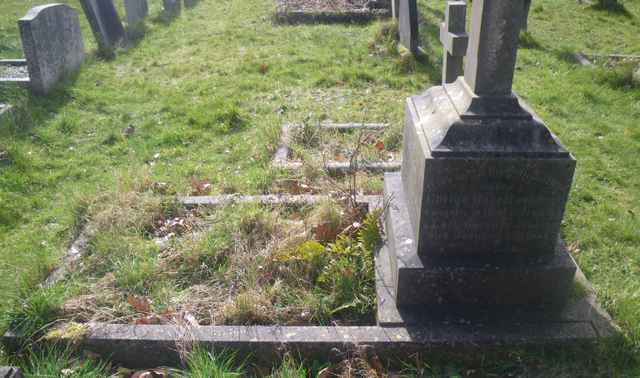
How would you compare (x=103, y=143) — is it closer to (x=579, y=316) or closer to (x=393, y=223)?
(x=393, y=223)

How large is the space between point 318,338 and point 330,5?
977 centimetres

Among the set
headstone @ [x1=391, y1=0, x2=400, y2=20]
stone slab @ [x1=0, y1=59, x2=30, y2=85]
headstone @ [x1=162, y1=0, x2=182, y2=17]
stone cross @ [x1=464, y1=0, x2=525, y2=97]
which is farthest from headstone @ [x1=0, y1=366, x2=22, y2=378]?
headstone @ [x1=162, y1=0, x2=182, y2=17]

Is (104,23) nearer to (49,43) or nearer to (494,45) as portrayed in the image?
(49,43)

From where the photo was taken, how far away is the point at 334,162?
4.88 meters

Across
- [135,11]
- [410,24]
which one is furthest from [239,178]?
[135,11]

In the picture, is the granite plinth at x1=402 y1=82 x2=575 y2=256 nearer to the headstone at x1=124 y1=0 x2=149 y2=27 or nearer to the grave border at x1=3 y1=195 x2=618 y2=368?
the grave border at x1=3 y1=195 x2=618 y2=368

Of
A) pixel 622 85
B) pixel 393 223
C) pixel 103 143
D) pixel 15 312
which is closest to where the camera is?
pixel 15 312

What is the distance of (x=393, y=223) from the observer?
3266 mm

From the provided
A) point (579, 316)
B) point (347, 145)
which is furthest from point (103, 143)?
point (579, 316)

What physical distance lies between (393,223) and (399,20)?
6301 mm

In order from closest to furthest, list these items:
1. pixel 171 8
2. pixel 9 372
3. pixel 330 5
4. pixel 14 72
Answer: pixel 9 372, pixel 14 72, pixel 330 5, pixel 171 8

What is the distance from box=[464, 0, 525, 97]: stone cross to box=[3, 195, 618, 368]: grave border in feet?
4.13

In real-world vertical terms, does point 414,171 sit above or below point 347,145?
above

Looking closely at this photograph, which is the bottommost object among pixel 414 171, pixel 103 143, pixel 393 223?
pixel 103 143
